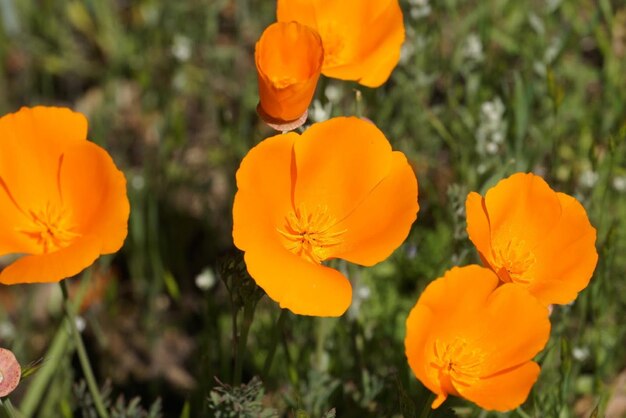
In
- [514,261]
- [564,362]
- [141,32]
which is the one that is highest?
[514,261]

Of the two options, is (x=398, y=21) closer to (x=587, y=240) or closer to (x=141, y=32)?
(x=587, y=240)

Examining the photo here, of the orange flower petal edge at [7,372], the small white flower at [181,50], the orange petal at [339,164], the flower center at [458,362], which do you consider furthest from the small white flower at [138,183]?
the flower center at [458,362]

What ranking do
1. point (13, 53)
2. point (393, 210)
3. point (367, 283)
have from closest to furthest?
1. point (393, 210)
2. point (367, 283)
3. point (13, 53)

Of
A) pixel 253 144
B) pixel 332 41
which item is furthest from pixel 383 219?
pixel 253 144

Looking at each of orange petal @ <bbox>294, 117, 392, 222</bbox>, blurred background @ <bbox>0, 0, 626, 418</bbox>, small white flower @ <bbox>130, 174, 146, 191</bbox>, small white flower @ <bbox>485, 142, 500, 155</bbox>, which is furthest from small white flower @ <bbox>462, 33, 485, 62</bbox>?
orange petal @ <bbox>294, 117, 392, 222</bbox>

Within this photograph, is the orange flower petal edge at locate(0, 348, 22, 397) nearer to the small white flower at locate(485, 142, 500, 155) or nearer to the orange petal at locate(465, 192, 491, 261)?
the orange petal at locate(465, 192, 491, 261)

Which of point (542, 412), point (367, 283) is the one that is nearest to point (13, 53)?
point (367, 283)

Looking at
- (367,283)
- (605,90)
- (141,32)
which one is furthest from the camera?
(141,32)

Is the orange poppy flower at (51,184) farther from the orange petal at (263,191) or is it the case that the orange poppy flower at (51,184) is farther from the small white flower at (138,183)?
the small white flower at (138,183)
